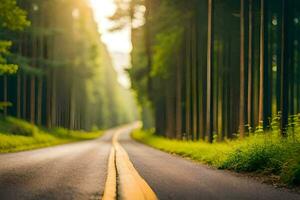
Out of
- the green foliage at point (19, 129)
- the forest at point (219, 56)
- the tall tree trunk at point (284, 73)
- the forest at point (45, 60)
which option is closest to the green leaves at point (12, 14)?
the forest at point (45, 60)

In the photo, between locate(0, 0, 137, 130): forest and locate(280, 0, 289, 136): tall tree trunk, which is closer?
locate(280, 0, 289, 136): tall tree trunk

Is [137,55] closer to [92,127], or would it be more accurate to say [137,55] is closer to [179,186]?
[179,186]

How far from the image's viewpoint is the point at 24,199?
6074 mm

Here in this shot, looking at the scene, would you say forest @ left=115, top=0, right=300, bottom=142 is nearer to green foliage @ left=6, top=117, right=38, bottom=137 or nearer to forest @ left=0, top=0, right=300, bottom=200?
forest @ left=0, top=0, right=300, bottom=200

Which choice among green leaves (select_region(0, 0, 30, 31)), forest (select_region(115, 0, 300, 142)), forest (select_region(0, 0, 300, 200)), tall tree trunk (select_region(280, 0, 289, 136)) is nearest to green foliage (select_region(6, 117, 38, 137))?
forest (select_region(0, 0, 300, 200))

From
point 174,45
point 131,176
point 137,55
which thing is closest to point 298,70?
point 174,45

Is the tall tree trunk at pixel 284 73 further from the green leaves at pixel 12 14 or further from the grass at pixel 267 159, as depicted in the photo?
the green leaves at pixel 12 14

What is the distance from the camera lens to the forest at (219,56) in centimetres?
2147

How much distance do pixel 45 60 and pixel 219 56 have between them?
575 inches

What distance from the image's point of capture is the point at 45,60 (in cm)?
3797

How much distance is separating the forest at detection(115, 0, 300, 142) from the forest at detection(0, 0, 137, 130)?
720cm

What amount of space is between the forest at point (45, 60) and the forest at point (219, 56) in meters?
7.20

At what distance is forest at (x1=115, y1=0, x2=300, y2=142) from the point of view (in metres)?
21.5

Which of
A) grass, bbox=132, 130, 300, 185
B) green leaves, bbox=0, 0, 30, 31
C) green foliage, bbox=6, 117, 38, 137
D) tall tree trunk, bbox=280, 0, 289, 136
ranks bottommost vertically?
green foliage, bbox=6, 117, 38, 137
